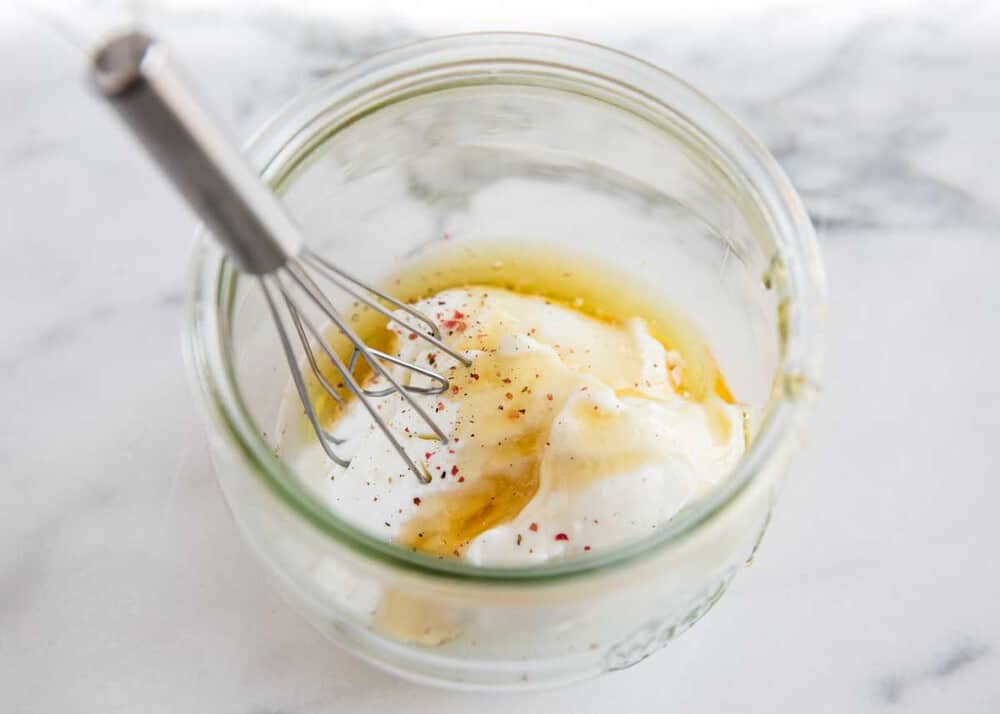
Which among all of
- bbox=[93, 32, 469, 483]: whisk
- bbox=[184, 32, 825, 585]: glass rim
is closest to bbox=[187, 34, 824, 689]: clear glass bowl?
bbox=[184, 32, 825, 585]: glass rim

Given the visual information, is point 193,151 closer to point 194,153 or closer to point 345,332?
point 194,153

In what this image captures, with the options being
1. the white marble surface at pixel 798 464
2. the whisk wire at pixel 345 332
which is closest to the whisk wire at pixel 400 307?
the whisk wire at pixel 345 332

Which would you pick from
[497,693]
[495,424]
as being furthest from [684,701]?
[495,424]

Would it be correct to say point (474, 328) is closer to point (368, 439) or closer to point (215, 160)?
point (368, 439)

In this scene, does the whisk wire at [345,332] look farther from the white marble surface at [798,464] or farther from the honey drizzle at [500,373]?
the white marble surface at [798,464]

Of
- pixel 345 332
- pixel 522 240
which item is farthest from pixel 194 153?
pixel 522 240

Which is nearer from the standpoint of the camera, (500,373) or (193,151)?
(193,151)

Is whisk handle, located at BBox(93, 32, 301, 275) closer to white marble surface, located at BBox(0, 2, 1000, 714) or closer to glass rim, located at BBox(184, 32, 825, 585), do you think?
glass rim, located at BBox(184, 32, 825, 585)
